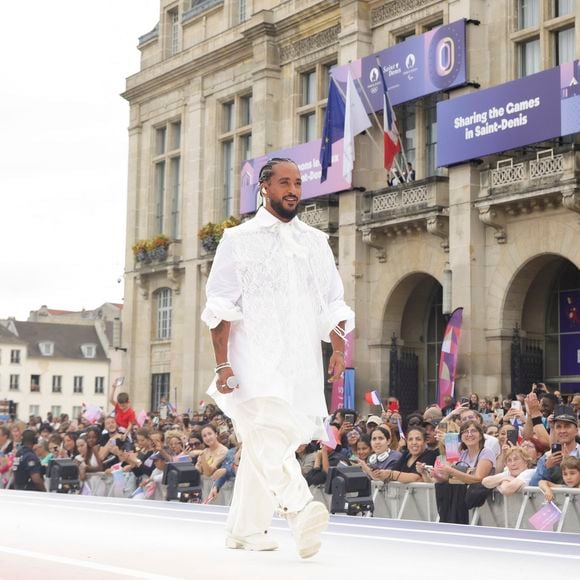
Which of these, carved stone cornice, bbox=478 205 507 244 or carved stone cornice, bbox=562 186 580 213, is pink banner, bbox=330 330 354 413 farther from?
carved stone cornice, bbox=562 186 580 213

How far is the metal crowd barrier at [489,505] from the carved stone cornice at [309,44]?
21.7 meters

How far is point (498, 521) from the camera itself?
10000 mm

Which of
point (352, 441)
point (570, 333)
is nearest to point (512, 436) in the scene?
point (352, 441)

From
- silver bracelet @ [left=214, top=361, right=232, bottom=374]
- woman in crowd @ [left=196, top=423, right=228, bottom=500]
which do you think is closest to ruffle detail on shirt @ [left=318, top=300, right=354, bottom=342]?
silver bracelet @ [left=214, top=361, right=232, bottom=374]

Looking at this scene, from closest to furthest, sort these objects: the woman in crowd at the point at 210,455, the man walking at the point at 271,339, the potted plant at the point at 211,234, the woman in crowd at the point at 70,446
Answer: the man walking at the point at 271,339, the woman in crowd at the point at 210,455, the woman in crowd at the point at 70,446, the potted plant at the point at 211,234

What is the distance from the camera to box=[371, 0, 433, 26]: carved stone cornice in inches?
1148

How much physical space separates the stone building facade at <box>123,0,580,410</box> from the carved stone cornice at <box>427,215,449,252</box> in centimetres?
4

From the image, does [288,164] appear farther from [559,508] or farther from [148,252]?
[148,252]

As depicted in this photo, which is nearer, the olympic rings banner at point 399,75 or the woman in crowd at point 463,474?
the woman in crowd at point 463,474

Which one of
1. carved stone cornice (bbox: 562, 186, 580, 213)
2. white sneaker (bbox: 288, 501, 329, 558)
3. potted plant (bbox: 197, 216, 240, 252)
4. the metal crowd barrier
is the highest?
potted plant (bbox: 197, 216, 240, 252)

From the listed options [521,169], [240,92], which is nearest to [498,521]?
[521,169]

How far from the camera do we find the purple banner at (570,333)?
86.8ft

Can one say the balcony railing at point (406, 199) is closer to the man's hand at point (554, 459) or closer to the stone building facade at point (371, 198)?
the stone building facade at point (371, 198)

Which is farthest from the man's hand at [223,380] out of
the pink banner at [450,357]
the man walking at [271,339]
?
the pink banner at [450,357]
